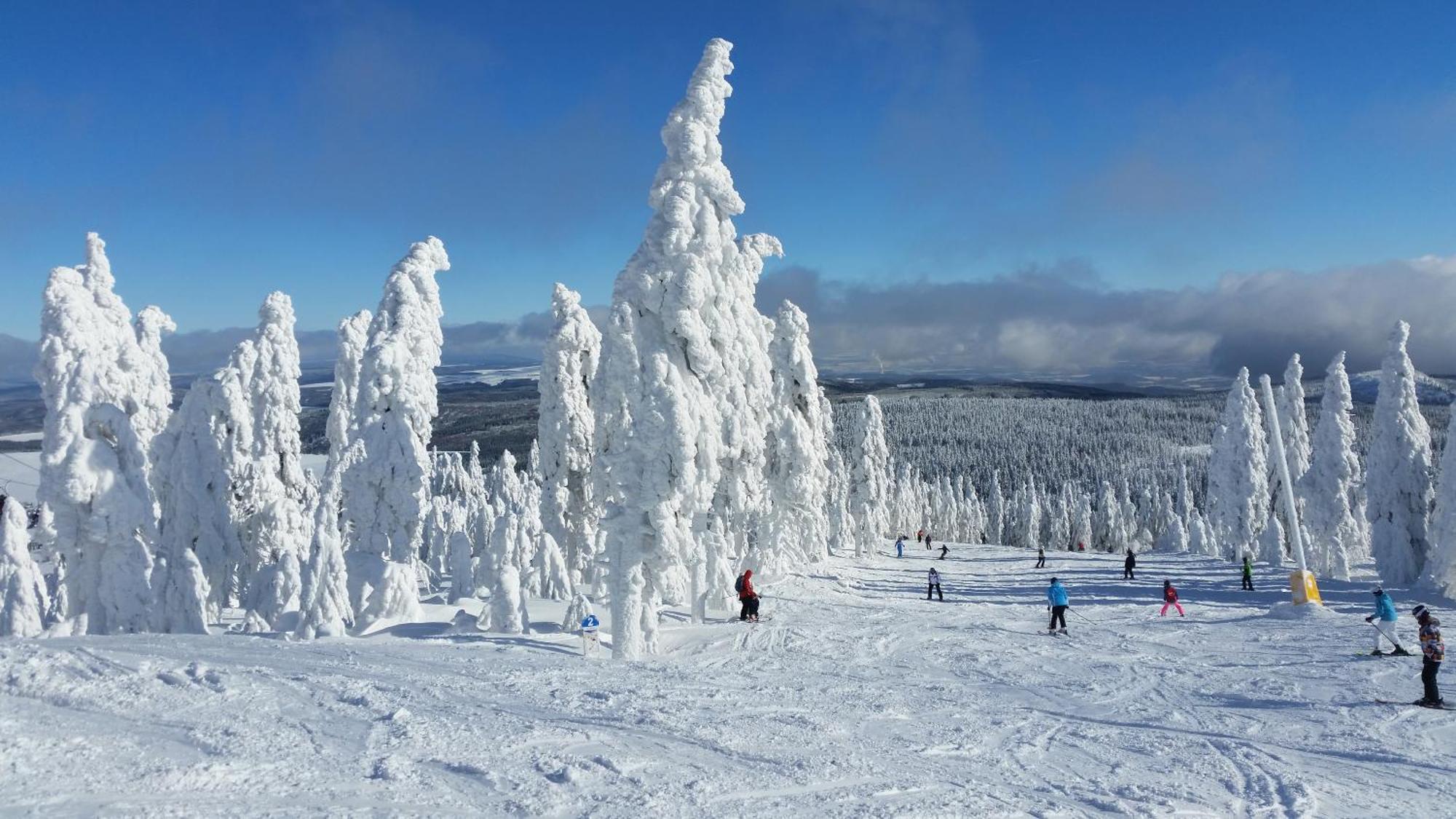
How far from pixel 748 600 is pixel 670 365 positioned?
6804mm

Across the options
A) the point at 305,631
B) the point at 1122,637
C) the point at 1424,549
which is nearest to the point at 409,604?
the point at 305,631

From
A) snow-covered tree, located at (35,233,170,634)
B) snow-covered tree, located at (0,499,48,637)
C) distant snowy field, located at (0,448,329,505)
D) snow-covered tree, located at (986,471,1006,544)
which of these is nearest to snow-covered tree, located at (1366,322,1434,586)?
snow-covered tree, located at (35,233,170,634)

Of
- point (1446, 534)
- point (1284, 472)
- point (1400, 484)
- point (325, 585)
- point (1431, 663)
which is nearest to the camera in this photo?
point (1431, 663)

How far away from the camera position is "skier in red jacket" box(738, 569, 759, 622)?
20.7 m

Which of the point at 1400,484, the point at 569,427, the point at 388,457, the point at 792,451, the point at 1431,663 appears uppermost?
the point at 569,427

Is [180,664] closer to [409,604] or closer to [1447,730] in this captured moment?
[409,604]

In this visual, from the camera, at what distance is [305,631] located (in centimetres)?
1895

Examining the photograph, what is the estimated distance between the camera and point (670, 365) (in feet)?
58.3

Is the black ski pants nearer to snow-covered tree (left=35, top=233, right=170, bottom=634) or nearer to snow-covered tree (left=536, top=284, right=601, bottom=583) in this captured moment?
snow-covered tree (left=536, top=284, right=601, bottom=583)

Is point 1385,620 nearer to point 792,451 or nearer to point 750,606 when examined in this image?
point 750,606

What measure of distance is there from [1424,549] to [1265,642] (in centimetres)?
2471

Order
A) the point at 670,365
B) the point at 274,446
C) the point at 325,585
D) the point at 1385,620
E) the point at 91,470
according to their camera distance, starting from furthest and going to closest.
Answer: the point at 274,446
the point at 325,585
the point at 91,470
the point at 670,365
the point at 1385,620

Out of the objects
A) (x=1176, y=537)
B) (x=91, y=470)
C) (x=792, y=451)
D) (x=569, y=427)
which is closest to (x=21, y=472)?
(x=569, y=427)

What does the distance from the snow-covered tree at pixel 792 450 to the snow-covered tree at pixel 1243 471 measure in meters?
33.6
